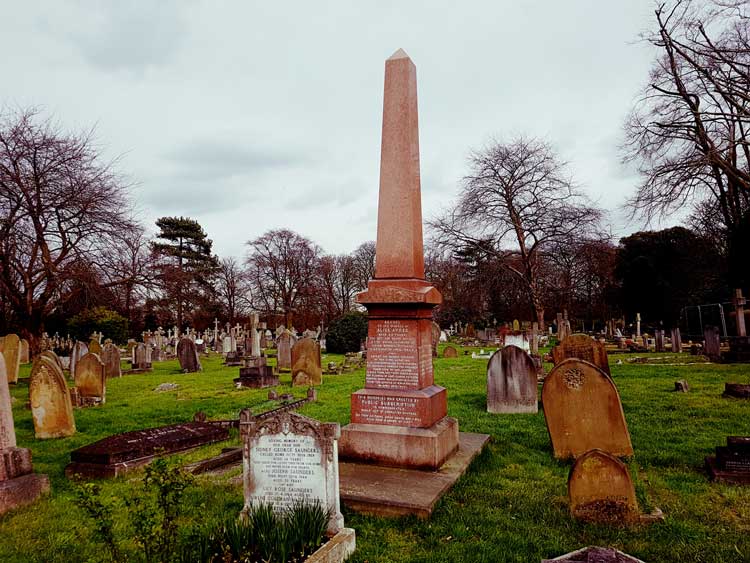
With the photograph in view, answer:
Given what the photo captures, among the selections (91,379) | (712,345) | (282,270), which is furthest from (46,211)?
(282,270)

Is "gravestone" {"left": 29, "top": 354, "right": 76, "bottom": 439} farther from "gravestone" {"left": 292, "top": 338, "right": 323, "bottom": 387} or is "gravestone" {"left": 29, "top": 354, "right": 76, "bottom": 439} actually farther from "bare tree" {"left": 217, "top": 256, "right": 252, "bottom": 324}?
"bare tree" {"left": 217, "top": 256, "right": 252, "bottom": 324}

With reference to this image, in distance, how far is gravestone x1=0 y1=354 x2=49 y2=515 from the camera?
438 centimetres

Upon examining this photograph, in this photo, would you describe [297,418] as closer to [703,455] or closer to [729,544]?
[729,544]

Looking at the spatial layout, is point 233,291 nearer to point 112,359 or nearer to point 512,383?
point 112,359

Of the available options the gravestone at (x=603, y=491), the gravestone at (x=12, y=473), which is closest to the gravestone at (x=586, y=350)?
the gravestone at (x=603, y=491)

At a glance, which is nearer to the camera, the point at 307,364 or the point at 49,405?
the point at 49,405

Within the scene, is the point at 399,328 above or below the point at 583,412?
above

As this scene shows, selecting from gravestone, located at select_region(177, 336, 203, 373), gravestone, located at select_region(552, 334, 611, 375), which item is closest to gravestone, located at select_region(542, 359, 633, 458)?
gravestone, located at select_region(552, 334, 611, 375)

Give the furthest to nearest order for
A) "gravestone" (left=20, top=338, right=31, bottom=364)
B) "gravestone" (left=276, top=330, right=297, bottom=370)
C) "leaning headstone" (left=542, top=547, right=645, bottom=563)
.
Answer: "gravestone" (left=20, top=338, right=31, bottom=364) < "gravestone" (left=276, top=330, right=297, bottom=370) < "leaning headstone" (left=542, top=547, right=645, bottom=563)

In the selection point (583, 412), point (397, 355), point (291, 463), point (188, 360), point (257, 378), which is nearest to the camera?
point (291, 463)

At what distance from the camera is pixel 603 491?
3777mm

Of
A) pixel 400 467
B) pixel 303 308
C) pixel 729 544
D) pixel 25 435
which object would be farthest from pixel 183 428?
pixel 303 308

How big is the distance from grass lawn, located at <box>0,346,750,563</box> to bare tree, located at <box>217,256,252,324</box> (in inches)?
1551

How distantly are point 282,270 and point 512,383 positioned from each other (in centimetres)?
3796
